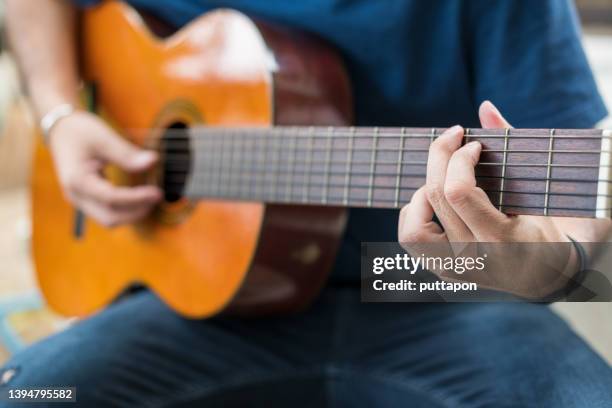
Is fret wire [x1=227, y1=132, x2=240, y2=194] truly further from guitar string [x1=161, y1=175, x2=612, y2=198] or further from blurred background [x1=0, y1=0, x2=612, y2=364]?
blurred background [x1=0, y1=0, x2=612, y2=364]

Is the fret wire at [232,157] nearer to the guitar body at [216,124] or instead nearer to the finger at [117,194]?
the guitar body at [216,124]

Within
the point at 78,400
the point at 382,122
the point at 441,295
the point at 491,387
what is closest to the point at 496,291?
the point at 441,295

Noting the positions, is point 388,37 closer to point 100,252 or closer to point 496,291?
point 496,291

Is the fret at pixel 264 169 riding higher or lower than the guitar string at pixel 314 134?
lower

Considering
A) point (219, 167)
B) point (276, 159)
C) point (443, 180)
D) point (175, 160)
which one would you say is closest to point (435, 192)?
point (443, 180)

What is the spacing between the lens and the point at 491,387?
0.65 meters

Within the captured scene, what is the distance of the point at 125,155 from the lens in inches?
32.7

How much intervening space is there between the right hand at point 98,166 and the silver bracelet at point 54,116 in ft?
0.08

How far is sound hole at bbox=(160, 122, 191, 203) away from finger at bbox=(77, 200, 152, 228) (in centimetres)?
4

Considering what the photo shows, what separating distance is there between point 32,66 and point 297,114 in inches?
20.8

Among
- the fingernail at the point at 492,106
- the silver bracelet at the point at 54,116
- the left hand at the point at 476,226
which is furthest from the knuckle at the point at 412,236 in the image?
the silver bracelet at the point at 54,116

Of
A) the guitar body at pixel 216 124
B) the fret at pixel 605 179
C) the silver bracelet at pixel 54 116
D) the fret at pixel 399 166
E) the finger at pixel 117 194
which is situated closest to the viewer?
the fret at pixel 605 179

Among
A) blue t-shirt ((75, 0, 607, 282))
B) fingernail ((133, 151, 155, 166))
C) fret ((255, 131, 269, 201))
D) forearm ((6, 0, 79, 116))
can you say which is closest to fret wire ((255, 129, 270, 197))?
fret ((255, 131, 269, 201))

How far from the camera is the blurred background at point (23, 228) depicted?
893mm
